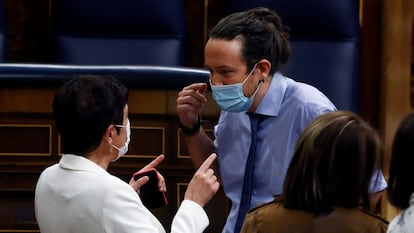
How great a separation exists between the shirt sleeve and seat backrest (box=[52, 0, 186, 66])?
6.90 ft

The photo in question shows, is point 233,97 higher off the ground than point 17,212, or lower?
higher

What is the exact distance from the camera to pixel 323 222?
1.71 metres

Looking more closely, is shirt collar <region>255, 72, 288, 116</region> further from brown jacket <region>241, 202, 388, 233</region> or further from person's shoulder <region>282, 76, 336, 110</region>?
brown jacket <region>241, 202, 388, 233</region>

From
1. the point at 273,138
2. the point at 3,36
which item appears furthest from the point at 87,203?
the point at 3,36

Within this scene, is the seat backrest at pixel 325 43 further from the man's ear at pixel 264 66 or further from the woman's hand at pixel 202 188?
the woman's hand at pixel 202 188

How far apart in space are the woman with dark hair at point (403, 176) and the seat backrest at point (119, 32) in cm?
240

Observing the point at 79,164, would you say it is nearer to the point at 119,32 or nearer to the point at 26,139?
the point at 26,139

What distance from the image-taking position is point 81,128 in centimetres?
196

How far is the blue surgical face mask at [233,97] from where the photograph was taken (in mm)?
2277

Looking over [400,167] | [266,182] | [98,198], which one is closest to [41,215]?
[98,198]

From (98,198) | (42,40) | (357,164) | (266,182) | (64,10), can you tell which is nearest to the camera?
(357,164)

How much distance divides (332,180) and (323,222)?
3.1 inches

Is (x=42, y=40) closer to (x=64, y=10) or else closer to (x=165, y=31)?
(x=64, y=10)

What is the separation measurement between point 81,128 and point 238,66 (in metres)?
0.48
